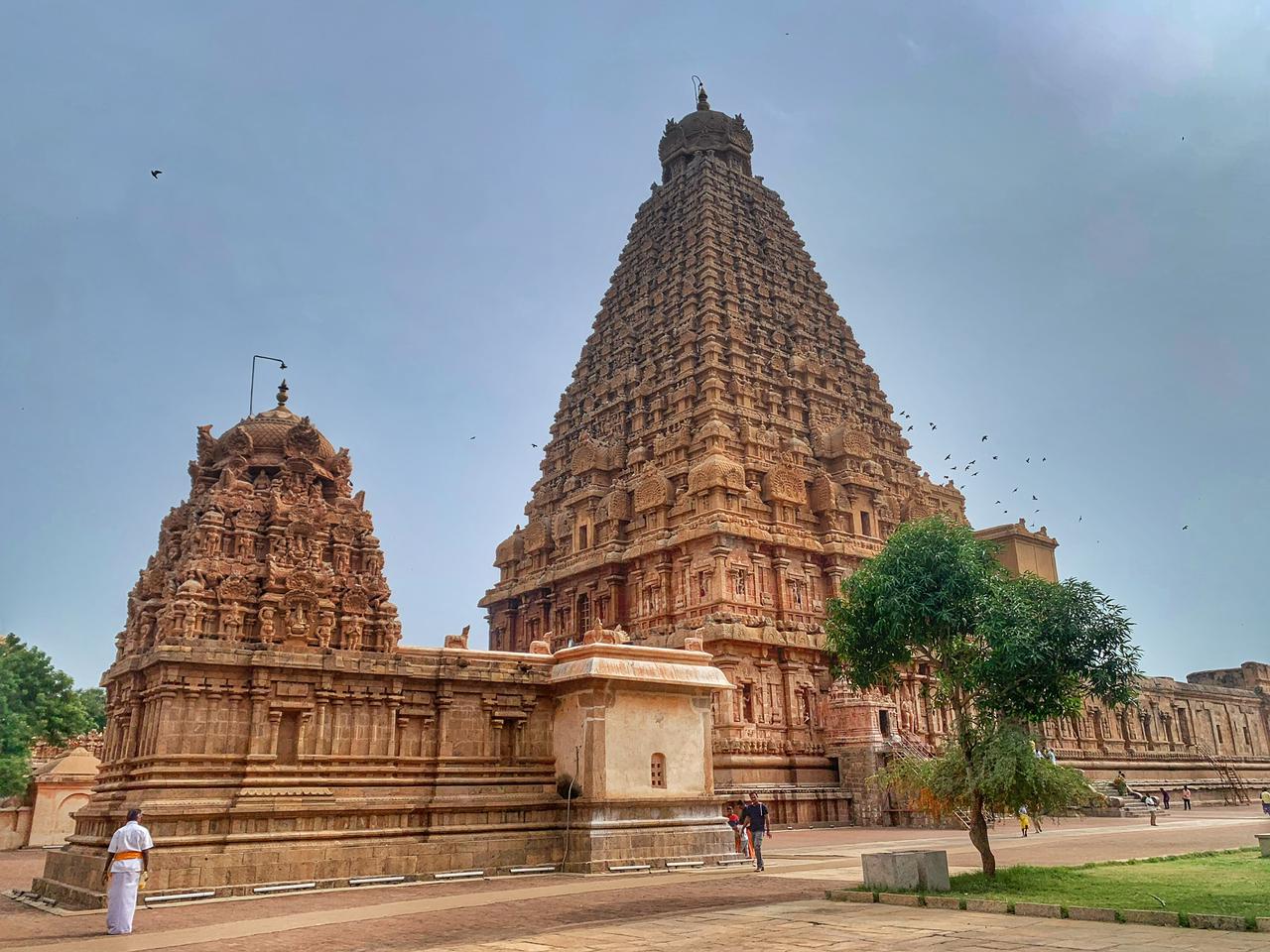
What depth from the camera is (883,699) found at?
1575 inches

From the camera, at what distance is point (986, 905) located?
14.6m

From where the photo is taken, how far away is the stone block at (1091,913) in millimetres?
13164

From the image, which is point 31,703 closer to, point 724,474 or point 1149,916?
point 724,474

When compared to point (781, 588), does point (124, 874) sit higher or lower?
lower

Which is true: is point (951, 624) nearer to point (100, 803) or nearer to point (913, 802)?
point (913, 802)

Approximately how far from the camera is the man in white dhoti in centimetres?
1534

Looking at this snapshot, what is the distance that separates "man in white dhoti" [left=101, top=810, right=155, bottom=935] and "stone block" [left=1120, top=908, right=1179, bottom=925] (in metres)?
14.9

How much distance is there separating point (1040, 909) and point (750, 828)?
33.2 ft

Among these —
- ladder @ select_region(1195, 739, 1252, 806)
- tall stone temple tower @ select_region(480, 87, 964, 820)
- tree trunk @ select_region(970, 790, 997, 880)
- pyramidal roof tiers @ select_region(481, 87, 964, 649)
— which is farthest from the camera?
ladder @ select_region(1195, 739, 1252, 806)

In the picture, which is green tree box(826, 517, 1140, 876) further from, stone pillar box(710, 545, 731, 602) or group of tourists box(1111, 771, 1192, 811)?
group of tourists box(1111, 771, 1192, 811)

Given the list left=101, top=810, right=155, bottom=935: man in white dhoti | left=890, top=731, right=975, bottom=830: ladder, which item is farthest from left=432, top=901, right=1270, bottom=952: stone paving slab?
left=890, top=731, right=975, bottom=830: ladder

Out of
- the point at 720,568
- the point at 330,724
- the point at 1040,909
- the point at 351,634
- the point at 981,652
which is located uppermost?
the point at 720,568

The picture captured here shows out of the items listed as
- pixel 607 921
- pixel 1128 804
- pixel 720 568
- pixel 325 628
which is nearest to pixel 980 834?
pixel 607 921

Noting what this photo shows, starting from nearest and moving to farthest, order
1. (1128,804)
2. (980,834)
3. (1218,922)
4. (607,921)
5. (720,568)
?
1. (1218,922)
2. (607,921)
3. (980,834)
4. (720,568)
5. (1128,804)
